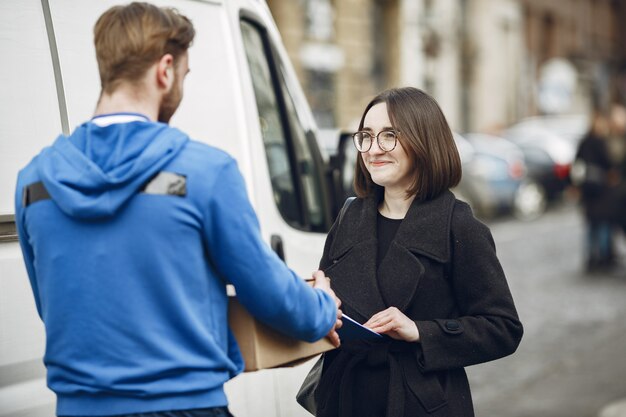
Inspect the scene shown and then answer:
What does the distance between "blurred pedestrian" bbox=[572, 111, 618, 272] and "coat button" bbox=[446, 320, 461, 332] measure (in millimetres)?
10158

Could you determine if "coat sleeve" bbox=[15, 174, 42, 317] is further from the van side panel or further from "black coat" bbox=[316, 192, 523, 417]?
"black coat" bbox=[316, 192, 523, 417]

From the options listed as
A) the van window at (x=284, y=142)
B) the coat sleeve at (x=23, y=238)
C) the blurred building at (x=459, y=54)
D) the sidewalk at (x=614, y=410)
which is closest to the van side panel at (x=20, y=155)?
the coat sleeve at (x=23, y=238)

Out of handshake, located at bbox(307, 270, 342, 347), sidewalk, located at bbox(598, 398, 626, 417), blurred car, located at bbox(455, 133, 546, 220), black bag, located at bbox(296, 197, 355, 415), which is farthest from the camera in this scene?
blurred car, located at bbox(455, 133, 546, 220)

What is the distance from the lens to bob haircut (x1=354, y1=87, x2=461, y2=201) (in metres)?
2.83

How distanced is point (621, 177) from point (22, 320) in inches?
425

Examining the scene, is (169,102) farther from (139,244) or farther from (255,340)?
(255,340)

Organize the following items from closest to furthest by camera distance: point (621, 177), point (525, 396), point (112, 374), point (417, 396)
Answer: point (112, 374) → point (417, 396) → point (525, 396) → point (621, 177)

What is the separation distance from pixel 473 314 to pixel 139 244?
3.49ft

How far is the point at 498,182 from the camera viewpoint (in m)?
19.1

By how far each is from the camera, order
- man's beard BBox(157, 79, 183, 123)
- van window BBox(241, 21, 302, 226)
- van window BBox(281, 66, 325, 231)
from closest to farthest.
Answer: man's beard BBox(157, 79, 183, 123) < van window BBox(241, 21, 302, 226) < van window BBox(281, 66, 325, 231)

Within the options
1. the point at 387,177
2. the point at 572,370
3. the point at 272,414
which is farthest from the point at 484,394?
the point at 387,177

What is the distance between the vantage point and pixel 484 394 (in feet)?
22.8

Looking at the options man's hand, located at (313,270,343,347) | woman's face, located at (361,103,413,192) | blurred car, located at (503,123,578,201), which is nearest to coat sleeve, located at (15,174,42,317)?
man's hand, located at (313,270,343,347)

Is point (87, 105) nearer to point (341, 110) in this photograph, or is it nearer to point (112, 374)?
point (112, 374)
